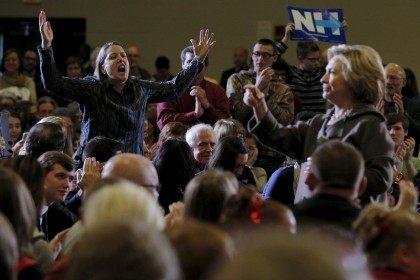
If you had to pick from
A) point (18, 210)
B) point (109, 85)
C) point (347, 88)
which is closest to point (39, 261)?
point (18, 210)

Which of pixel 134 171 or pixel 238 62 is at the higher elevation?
pixel 134 171

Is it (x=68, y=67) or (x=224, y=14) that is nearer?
(x=68, y=67)

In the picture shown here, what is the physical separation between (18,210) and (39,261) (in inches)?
13.6

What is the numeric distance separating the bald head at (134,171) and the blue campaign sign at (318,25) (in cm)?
461

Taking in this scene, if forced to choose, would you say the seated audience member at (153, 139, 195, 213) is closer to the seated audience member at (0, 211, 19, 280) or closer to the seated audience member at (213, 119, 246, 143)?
the seated audience member at (213, 119, 246, 143)

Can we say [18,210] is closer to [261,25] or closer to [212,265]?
[212,265]

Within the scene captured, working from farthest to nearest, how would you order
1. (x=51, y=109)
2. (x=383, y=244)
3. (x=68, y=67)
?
(x=68, y=67)
(x=51, y=109)
(x=383, y=244)

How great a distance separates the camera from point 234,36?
12766mm

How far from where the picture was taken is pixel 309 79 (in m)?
9.45

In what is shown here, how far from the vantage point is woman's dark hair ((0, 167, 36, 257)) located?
11.5 ft

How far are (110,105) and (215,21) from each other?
6327mm

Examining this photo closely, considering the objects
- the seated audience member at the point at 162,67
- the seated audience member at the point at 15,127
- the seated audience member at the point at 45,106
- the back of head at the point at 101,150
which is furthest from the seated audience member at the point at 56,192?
the seated audience member at the point at 162,67

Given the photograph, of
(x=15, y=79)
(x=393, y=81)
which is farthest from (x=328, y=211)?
(x=15, y=79)

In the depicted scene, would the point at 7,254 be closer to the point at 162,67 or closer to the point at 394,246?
the point at 394,246
